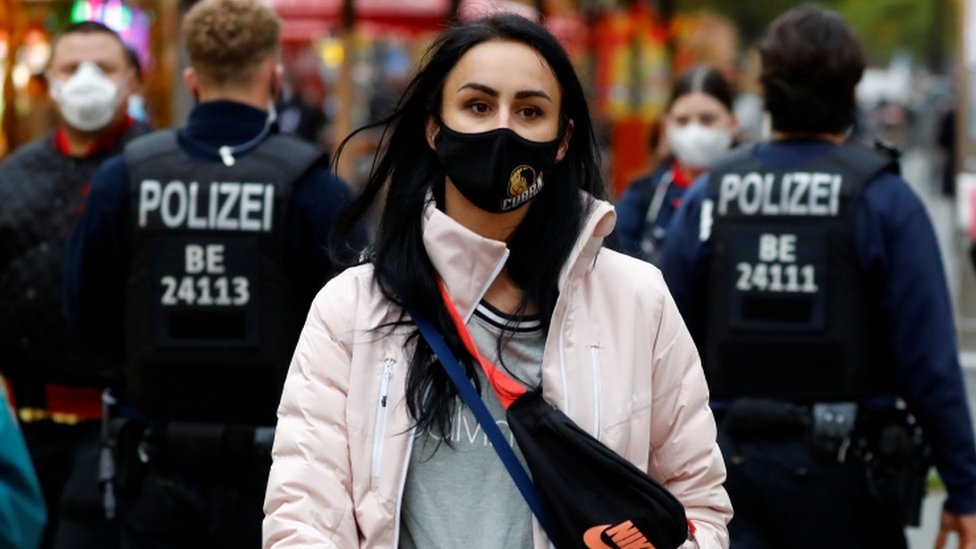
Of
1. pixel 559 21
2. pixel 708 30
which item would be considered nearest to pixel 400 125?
pixel 559 21

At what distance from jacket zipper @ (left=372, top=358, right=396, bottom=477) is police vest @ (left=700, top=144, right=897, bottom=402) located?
2.09 m

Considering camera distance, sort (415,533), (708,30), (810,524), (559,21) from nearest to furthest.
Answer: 1. (415,533)
2. (810,524)
3. (559,21)
4. (708,30)

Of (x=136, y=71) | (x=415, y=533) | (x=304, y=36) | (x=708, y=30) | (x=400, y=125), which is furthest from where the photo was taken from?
(x=708, y=30)

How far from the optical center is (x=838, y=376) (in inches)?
185

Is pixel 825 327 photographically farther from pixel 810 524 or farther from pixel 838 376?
pixel 810 524

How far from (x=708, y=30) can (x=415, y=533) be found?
27.0 m

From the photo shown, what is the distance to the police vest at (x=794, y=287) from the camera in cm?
468

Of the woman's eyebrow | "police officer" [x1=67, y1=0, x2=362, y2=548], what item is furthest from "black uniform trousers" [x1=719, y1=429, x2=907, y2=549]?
the woman's eyebrow

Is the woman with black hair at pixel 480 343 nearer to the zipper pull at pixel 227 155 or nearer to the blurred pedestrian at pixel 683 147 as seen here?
the zipper pull at pixel 227 155

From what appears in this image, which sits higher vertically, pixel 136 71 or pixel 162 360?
pixel 136 71

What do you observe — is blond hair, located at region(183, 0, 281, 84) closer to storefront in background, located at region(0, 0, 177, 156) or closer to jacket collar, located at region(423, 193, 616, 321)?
jacket collar, located at region(423, 193, 616, 321)

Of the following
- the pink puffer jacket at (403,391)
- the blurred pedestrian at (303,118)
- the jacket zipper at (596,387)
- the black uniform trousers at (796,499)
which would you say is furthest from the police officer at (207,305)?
the blurred pedestrian at (303,118)

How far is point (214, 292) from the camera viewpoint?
15.2 ft

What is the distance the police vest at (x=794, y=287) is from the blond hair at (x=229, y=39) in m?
1.33
